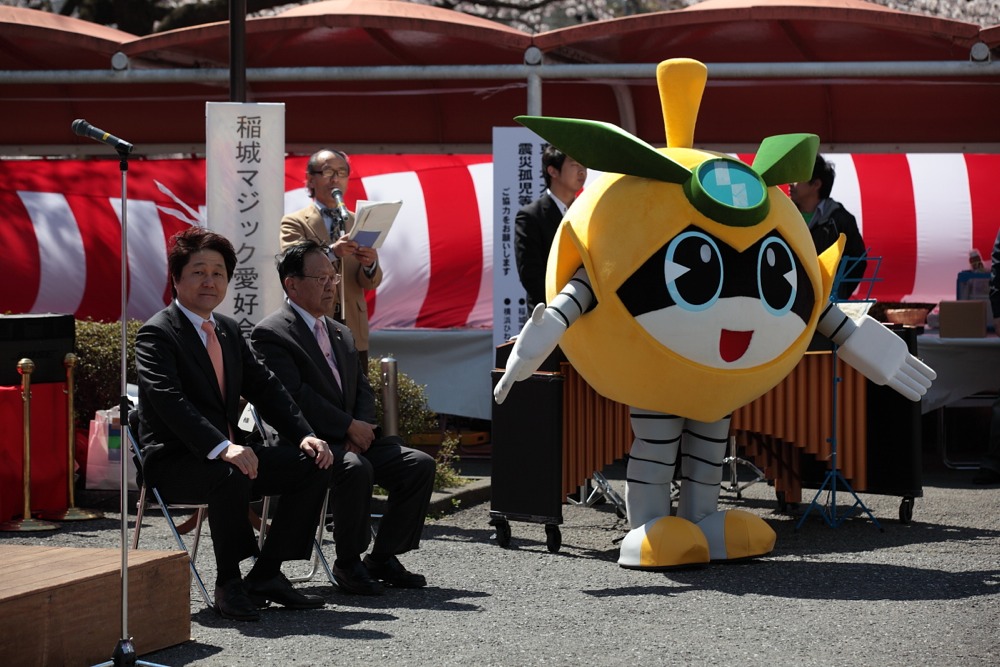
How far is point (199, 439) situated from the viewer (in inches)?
232

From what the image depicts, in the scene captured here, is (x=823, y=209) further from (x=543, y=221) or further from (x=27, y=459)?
(x=27, y=459)

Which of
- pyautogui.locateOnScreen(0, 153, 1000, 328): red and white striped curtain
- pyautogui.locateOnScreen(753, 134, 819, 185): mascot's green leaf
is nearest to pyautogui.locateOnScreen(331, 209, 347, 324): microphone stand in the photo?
pyautogui.locateOnScreen(753, 134, 819, 185): mascot's green leaf

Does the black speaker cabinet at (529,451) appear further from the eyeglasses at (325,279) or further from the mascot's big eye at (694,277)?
the eyeglasses at (325,279)

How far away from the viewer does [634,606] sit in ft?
20.2

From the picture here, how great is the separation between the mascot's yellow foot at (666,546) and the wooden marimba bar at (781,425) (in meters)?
0.58

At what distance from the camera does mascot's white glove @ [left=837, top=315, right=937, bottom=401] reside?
24.1ft

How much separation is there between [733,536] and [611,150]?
2002 mm

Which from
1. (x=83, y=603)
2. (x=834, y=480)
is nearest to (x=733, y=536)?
(x=834, y=480)

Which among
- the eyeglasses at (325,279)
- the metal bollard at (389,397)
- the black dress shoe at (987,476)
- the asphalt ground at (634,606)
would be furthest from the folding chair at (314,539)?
the black dress shoe at (987,476)

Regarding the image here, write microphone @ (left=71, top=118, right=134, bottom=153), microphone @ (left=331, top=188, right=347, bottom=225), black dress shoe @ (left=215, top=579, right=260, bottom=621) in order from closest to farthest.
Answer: microphone @ (left=71, top=118, right=134, bottom=153)
black dress shoe @ (left=215, top=579, right=260, bottom=621)
microphone @ (left=331, top=188, right=347, bottom=225)

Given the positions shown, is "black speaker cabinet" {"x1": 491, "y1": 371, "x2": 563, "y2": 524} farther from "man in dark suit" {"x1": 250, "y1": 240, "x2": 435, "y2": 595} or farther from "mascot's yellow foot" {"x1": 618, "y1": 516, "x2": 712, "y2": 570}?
"man in dark suit" {"x1": 250, "y1": 240, "x2": 435, "y2": 595}

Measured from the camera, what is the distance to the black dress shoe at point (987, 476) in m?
10.2

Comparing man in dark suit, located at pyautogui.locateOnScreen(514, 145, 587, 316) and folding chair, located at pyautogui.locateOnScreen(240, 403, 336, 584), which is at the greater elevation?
man in dark suit, located at pyautogui.locateOnScreen(514, 145, 587, 316)

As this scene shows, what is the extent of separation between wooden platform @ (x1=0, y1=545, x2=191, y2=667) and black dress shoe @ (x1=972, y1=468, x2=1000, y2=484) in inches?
260
